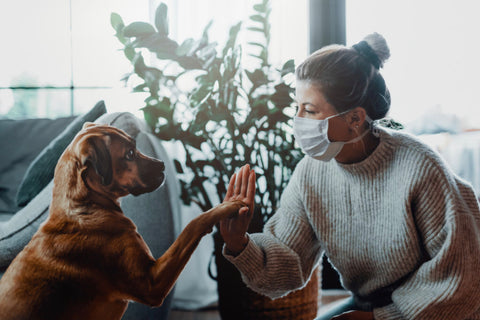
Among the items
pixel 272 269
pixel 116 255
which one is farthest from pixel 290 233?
pixel 116 255

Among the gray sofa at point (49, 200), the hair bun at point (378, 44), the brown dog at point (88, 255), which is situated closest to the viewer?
the brown dog at point (88, 255)

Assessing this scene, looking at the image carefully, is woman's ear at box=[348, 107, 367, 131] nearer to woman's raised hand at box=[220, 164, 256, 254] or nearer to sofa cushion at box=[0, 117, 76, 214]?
woman's raised hand at box=[220, 164, 256, 254]

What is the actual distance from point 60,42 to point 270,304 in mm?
1016

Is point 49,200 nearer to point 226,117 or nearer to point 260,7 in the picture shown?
point 226,117

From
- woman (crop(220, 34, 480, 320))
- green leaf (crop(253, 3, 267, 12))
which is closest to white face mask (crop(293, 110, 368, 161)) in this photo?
woman (crop(220, 34, 480, 320))

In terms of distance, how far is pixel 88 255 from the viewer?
0.73 meters

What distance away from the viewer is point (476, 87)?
4.24ft

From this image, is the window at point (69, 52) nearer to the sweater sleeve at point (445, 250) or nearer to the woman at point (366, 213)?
the woman at point (366, 213)

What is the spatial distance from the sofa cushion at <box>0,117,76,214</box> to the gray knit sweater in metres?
0.57

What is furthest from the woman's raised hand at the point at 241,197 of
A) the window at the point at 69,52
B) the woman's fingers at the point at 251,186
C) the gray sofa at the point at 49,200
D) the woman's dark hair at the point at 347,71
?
the window at the point at 69,52

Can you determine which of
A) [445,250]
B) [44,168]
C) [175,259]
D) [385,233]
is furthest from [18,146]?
[445,250]

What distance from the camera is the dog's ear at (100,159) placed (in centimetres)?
75

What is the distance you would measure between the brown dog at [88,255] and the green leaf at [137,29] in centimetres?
32

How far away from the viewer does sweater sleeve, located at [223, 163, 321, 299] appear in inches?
40.3
